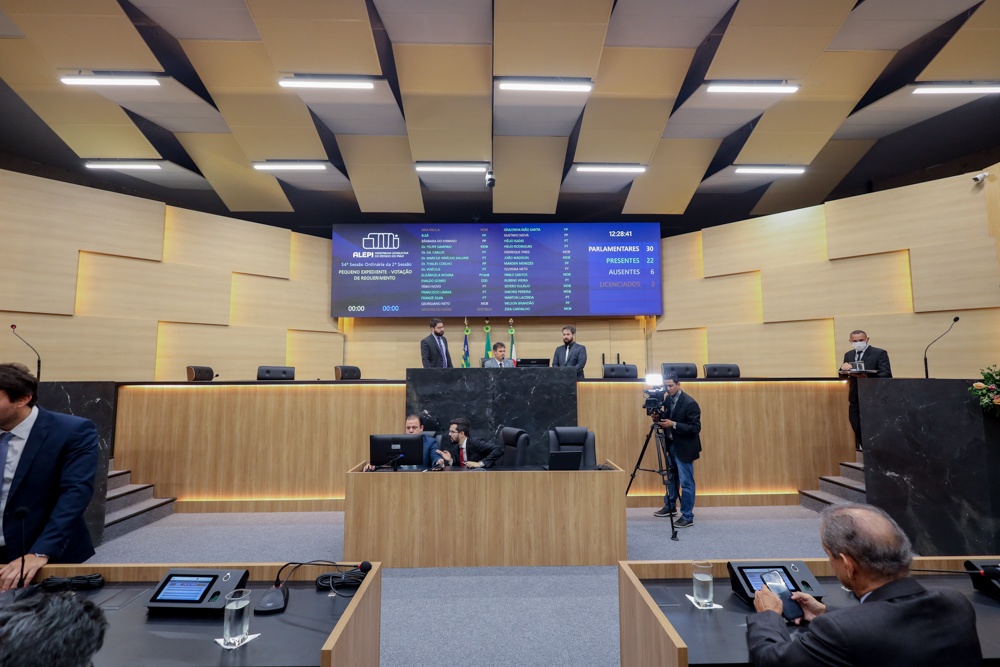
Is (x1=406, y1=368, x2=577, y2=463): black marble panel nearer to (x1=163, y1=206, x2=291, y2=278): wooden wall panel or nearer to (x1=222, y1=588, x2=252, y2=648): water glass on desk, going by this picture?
(x1=163, y1=206, x2=291, y2=278): wooden wall panel

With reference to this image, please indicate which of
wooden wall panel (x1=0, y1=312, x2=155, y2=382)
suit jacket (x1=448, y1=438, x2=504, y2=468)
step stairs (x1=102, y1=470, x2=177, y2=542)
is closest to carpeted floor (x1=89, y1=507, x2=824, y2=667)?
step stairs (x1=102, y1=470, x2=177, y2=542)

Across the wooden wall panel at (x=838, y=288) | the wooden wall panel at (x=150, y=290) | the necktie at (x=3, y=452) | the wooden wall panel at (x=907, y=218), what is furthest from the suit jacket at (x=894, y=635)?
the wooden wall panel at (x=150, y=290)

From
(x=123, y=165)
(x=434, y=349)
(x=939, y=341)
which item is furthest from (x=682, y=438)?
(x=123, y=165)

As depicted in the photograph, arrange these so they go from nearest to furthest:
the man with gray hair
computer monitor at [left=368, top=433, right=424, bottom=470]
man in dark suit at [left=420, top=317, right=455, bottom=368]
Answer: the man with gray hair → computer monitor at [left=368, top=433, right=424, bottom=470] → man in dark suit at [left=420, top=317, right=455, bottom=368]

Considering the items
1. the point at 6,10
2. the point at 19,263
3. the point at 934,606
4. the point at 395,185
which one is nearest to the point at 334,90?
the point at 395,185

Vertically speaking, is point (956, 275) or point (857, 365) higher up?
point (956, 275)

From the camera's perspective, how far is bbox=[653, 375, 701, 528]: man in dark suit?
4.61 metres

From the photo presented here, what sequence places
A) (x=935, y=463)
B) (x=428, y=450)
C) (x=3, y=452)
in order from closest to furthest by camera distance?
(x=3, y=452) < (x=935, y=463) < (x=428, y=450)

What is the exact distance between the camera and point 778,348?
6992 millimetres

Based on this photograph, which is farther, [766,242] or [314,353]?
[314,353]

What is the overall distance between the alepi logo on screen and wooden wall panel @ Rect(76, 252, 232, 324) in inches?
78.2

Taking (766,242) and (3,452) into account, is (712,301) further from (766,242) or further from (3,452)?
(3,452)

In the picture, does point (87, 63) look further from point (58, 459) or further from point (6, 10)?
point (58, 459)

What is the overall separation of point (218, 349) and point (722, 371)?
6713 mm
